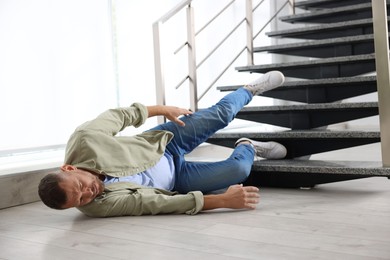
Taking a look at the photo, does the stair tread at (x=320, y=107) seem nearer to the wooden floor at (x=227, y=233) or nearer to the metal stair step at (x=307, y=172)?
the metal stair step at (x=307, y=172)

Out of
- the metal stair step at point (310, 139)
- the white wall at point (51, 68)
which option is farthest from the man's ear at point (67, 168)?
the metal stair step at point (310, 139)

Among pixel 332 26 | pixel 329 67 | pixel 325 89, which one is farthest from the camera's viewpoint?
pixel 332 26

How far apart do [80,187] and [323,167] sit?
1.12m

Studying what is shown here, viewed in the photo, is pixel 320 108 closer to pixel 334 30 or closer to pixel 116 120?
pixel 334 30

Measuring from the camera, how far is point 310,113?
278cm

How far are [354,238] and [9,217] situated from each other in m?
1.45

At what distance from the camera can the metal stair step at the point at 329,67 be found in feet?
A: 9.60

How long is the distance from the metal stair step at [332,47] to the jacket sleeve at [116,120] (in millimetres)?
1451

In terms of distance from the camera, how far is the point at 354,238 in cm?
155

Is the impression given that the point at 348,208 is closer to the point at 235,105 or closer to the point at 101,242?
the point at 235,105

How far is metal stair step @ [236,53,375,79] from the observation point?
9.60 ft

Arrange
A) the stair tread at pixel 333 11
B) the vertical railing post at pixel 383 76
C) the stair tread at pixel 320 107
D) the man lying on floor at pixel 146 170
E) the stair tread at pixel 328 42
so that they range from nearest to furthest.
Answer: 1. the man lying on floor at pixel 146 170
2. the vertical railing post at pixel 383 76
3. the stair tread at pixel 320 107
4. the stair tread at pixel 328 42
5. the stair tread at pixel 333 11

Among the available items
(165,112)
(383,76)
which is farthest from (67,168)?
(383,76)

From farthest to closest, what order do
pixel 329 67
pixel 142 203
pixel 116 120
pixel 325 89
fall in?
1. pixel 329 67
2. pixel 325 89
3. pixel 116 120
4. pixel 142 203
